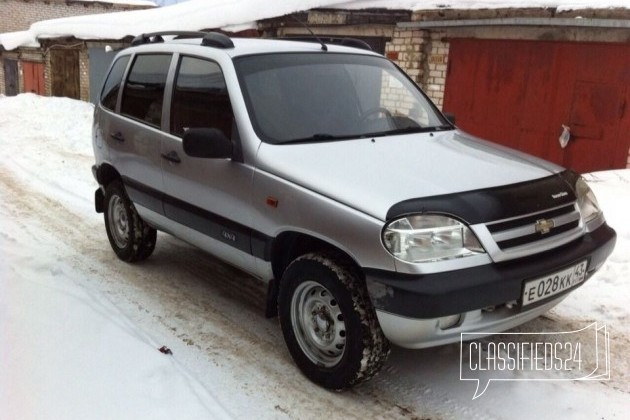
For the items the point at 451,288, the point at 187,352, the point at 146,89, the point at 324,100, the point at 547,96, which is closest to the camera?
the point at 451,288

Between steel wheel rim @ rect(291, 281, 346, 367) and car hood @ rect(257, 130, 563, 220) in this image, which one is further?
steel wheel rim @ rect(291, 281, 346, 367)

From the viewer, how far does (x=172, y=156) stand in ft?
13.9

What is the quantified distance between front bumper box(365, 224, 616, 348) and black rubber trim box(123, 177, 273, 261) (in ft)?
2.99

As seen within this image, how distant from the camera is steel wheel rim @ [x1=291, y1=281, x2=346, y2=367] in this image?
3219 mm

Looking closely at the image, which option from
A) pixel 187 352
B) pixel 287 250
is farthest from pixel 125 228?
pixel 287 250

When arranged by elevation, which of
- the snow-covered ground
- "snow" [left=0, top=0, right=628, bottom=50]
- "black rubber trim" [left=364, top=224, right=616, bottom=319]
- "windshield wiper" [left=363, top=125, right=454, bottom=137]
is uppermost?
"snow" [left=0, top=0, right=628, bottom=50]

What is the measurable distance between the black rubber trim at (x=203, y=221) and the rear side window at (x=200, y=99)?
0.53 meters

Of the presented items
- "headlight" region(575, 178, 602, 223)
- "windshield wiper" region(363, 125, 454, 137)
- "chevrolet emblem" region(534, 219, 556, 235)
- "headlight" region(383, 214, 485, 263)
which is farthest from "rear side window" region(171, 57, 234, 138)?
"headlight" region(575, 178, 602, 223)

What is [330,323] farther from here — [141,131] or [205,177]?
[141,131]

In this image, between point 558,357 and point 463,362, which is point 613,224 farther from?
point 463,362

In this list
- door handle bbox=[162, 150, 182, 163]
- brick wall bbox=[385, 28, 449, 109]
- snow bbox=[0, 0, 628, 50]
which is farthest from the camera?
brick wall bbox=[385, 28, 449, 109]

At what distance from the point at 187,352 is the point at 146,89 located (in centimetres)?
217

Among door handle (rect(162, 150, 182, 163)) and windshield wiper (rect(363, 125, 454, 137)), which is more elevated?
windshield wiper (rect(363, 125, 454, 137))

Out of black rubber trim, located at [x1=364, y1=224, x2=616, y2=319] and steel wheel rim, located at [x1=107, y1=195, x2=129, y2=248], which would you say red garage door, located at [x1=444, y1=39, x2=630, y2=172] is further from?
steel wheel rim, located at [x1=107, y1=195, x2=129, y2=248]
